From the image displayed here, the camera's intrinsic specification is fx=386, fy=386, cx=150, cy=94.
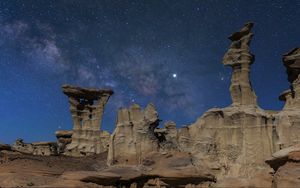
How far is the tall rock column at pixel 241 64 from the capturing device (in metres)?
32.2

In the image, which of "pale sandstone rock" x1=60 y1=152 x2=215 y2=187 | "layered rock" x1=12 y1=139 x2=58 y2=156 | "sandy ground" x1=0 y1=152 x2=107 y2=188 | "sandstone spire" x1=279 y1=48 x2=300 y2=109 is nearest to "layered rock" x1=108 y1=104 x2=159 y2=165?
"pale sandstone rock" x1=60 y1=152 x2=215 y2=187

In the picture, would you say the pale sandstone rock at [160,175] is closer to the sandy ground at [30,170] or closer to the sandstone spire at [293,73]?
the sandy ground at [30,170]

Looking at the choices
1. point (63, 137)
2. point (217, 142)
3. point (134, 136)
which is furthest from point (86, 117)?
point (217, 142)

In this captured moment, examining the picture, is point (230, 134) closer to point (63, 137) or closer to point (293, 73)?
point (293, 73)

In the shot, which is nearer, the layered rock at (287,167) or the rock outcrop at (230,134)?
the layered rock at (287,167)

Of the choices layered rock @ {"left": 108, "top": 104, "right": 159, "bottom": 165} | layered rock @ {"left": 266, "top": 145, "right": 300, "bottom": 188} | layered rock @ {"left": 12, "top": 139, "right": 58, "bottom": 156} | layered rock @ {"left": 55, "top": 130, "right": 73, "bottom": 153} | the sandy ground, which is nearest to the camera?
layered rock @ {"left": 266, "top": 145, "right": 300, "bottom": 188}

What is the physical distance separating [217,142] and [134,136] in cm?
686

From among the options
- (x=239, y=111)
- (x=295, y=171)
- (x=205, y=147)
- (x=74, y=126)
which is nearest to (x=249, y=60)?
(x=239, y=111)

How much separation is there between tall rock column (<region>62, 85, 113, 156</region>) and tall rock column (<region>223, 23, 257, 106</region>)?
23.7m

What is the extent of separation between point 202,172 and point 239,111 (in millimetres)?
6250

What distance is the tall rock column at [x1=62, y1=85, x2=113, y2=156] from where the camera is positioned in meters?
52.0

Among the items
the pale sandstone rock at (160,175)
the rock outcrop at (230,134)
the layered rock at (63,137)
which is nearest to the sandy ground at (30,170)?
the pale sandstone rock at (160,175)

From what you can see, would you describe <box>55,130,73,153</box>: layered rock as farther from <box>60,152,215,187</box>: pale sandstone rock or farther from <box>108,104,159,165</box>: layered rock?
<box>60,152,215,187</box>: pale sandstone rock

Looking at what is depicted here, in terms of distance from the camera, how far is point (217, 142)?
31.5 metres
